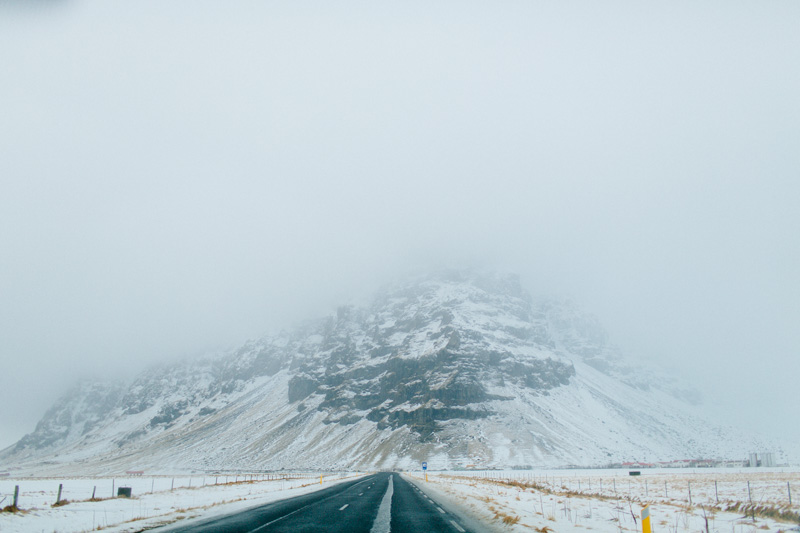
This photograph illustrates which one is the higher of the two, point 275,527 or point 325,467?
point 275,527

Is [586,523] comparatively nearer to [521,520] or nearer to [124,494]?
[521,520]

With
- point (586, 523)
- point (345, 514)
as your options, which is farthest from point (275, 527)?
point (586, 523)

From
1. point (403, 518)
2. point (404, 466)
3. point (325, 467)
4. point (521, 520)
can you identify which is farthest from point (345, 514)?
point (325, 467)

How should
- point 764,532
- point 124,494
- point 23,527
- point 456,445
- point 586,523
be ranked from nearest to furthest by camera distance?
point 764,532 < point 23,527 < point 586,523 < point 124,494 < point 456,445

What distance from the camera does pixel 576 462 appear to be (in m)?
175

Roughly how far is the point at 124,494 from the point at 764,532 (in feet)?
132

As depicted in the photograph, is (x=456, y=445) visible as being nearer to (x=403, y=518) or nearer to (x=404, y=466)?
(x=404, y=466)

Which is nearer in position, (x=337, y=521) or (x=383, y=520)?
(x=337, y=521)

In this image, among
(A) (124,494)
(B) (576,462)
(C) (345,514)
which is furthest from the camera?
(B) (576,462)

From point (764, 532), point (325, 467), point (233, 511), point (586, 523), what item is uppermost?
point (764, 532)

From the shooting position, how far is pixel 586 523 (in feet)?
65.0

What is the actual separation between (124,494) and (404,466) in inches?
6492

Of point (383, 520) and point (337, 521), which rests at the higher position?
point (337, 521)

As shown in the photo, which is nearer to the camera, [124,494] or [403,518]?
[403,518]
